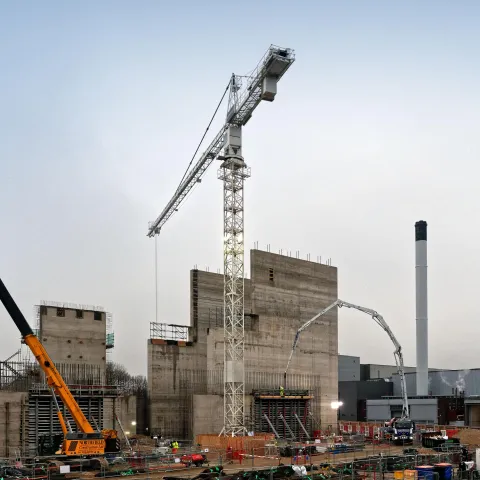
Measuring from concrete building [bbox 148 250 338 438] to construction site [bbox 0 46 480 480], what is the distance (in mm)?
160

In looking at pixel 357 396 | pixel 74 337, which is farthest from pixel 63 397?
pixel 357 396

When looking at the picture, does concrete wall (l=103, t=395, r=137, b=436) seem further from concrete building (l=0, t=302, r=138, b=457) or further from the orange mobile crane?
the orange mobile crane

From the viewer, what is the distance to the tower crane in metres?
62.4

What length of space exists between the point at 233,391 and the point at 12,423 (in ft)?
71.7

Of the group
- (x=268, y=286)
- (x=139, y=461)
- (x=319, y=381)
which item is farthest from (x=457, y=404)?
(x=139, y=461)

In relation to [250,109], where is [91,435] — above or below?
below

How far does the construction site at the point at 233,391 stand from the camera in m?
39.5

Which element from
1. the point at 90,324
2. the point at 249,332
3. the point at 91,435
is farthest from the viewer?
the point at 249,332

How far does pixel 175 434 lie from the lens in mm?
66375

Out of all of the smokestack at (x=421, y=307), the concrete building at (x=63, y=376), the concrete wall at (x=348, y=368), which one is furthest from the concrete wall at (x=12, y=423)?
the concrete wall at (x=348, y=368)

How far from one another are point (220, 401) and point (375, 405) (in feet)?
109

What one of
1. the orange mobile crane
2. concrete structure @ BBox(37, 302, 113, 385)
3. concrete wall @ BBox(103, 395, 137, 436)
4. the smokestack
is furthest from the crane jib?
the smokestack

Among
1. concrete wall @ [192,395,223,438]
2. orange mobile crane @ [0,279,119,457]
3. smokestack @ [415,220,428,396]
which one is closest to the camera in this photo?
orange mobile crane @ [0,279,119,457]

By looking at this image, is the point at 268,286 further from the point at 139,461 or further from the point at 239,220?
the point at 139,461
